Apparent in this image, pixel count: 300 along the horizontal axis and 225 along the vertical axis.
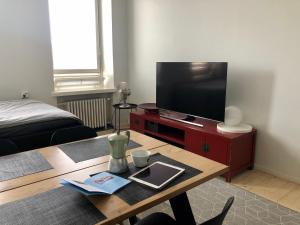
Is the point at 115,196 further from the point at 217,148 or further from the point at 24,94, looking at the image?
the point at 24,94

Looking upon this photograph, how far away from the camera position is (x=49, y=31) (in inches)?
148

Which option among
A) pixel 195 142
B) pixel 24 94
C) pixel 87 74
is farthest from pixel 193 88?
pixel 24 94

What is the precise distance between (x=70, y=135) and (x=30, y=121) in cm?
63

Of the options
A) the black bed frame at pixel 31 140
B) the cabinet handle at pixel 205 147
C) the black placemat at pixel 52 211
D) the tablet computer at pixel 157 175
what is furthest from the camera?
the cabinet handle at pixel 205 147

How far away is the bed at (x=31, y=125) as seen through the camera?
217 cm

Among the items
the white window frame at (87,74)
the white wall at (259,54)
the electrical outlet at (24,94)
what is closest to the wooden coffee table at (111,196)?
the white wall at (259,54)

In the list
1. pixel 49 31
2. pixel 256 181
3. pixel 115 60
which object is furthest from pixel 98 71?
pixel 256 181

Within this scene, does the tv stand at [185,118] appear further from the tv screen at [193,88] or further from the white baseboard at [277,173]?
the white baseboard at [277,173]

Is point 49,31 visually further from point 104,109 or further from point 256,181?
point 256,181

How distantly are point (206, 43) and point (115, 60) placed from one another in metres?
1.78

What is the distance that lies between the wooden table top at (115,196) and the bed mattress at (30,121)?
1174 millimetres

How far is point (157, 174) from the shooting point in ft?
4.08

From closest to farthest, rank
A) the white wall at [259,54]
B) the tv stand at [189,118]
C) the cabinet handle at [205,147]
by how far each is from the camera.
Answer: the white wall at [259,54] < the cabinet handle at [205,147] < the tv stand at [189,118]

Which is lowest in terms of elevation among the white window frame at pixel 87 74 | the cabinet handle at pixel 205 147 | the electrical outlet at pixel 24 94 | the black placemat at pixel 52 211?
the cabinet handle at pixel 205 147
